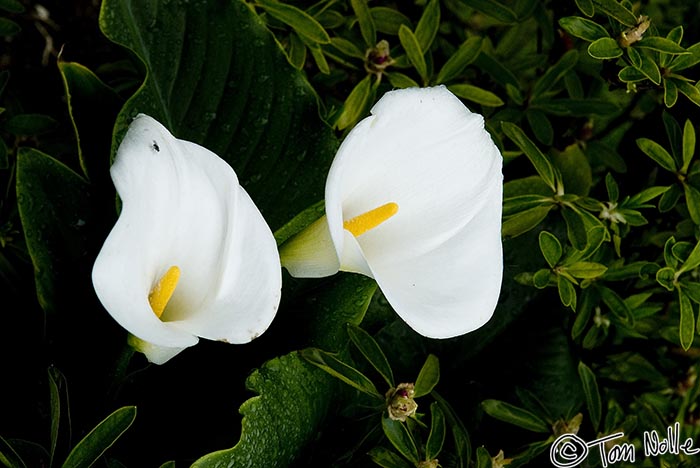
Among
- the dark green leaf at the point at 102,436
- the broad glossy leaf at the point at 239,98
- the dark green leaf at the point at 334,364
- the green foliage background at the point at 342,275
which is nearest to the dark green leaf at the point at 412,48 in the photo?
the green foliage background at the point at 342,275

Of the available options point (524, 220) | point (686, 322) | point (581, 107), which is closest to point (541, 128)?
point (581, 107)

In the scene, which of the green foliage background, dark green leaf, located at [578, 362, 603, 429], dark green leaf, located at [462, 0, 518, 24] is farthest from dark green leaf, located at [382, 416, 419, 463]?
dark green leaf, located at [462, 0, 518, 24]

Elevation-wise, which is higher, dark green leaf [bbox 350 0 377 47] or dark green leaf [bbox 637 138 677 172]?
dark green leaf [bbox 350 0 377 47]

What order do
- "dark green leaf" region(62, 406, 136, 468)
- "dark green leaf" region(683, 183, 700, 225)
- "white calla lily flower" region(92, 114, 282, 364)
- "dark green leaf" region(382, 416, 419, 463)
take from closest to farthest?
"white calla lily flower" region(92, 114, 282, 364) → "dark green leaf" region(62, 406, 136, 468) → "dark green leaf" region(382, 416, 419, 463) → "dark green leaf" region(683, 183, 700, 225)

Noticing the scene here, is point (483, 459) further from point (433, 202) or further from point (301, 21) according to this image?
point (301, 21)

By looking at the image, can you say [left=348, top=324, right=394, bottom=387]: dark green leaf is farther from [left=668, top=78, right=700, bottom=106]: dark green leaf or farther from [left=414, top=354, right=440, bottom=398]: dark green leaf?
[left=668, top=78, right=700, bottom=106]: dark green leaf

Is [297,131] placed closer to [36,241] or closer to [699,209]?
[36,241]

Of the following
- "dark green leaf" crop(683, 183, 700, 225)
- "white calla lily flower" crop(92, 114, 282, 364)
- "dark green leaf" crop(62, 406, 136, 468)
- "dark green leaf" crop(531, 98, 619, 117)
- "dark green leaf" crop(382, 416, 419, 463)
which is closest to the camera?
"white calla lily flower" crop(92, 114, 282, 364)

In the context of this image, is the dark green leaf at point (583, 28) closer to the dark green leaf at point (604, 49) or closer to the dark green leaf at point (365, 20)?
the dark green leaf at point (604, 49)

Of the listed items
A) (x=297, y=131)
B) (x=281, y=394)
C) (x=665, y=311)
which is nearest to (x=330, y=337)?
(x=281, y=394)
